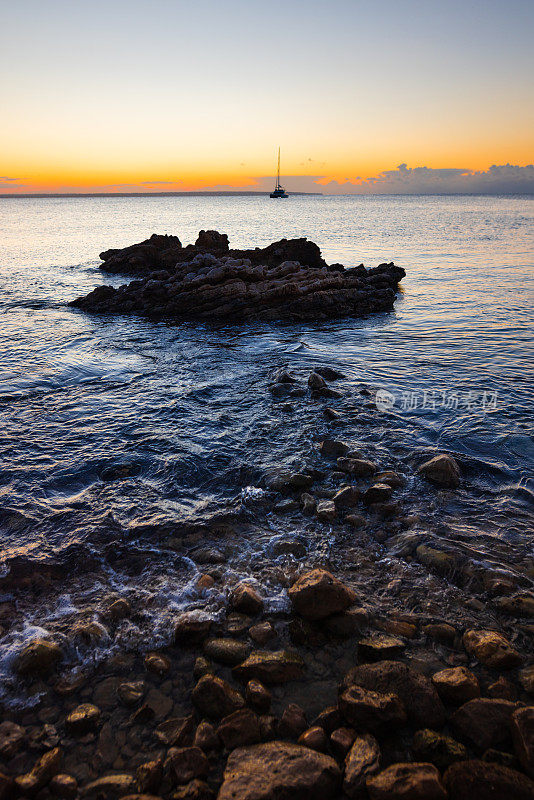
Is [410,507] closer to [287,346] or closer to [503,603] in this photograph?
[503,603]

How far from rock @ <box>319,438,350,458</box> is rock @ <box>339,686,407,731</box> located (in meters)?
5.70

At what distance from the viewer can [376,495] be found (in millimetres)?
7887

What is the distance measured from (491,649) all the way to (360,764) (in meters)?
2.04

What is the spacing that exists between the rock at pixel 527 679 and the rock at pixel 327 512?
3334mm

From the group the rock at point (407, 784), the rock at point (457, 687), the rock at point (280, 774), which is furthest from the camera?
the rock at point (457, 687)

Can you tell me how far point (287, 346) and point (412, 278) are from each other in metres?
22.2

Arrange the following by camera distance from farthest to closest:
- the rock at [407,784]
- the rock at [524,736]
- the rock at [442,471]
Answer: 1. the rock at [442,471]
2. the rock at [524,736]
3. the rock at [407,784]

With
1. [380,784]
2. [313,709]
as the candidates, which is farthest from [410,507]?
[380,784]

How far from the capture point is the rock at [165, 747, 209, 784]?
12.3 feet

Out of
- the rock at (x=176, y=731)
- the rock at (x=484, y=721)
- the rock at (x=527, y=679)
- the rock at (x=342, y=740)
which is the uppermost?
the rock at (x=484, y=721)

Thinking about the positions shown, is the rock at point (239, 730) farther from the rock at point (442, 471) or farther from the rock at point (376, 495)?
the rock at point (442, 471)

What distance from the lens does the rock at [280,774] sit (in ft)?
11.4

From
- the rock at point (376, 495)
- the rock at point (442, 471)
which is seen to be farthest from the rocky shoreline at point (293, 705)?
the rock at point (442, 471)

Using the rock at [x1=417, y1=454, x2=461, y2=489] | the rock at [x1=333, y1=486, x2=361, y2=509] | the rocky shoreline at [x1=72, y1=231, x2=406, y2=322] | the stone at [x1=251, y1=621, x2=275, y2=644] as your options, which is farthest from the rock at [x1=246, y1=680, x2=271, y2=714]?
the rocky shoreline at [x1=72, y1=231, x2=406, y2=322]
